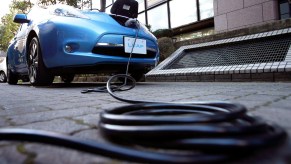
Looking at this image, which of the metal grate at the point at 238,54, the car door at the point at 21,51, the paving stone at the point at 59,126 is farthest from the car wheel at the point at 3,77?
the paving stone at the point at 59,126

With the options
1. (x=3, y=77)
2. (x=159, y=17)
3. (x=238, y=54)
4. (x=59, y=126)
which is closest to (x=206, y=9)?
(x=159, y=17)

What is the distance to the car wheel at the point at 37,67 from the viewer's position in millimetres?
3199

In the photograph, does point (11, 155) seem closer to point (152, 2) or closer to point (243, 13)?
point (243, 13)

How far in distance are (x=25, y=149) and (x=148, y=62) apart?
9.16ft

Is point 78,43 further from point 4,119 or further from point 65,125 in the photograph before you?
point 65,125

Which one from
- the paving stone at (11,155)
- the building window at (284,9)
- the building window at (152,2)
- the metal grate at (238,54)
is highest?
the building window at (152,2)

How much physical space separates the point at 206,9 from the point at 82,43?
6.76m

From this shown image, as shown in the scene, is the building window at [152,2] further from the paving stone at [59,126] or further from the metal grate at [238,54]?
the paving stone at [59,126]

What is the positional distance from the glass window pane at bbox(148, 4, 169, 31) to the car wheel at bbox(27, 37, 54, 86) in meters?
7.53

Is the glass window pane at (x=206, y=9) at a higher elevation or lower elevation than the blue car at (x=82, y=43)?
higher

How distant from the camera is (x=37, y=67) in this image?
324 cm

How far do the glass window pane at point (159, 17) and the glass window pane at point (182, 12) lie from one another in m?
0.44

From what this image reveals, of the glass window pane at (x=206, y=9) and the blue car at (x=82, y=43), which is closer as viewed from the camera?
the blue car at (x=82, y=43)

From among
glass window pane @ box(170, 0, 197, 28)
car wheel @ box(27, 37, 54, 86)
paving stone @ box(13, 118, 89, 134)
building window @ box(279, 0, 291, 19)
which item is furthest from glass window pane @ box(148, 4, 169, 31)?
paving stone @ box(13, 118, 89, 134)
